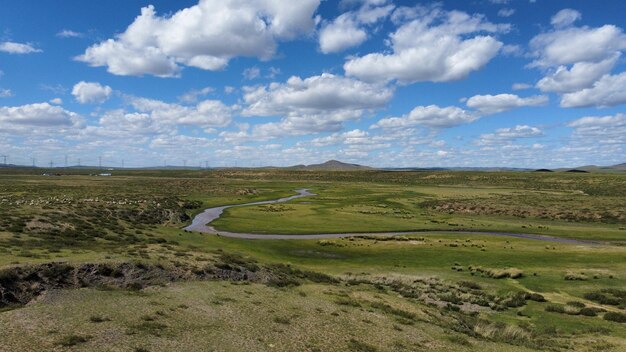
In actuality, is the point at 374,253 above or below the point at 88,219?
below

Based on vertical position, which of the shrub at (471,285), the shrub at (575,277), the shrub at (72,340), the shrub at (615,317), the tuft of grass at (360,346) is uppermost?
the shrub at (72,340)

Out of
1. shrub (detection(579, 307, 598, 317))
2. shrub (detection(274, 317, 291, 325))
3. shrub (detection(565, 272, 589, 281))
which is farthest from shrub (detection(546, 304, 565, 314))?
shrub (detection(274, 317, 291, 325))

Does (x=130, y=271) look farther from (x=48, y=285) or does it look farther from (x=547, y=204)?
(x=547, y=204)

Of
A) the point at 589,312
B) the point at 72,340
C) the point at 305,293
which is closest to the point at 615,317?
the point at 589,312

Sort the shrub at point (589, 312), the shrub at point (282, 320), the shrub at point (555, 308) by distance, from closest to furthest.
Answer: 1. the shrub at point (282, 320)
2. the shrub at point (589, 312)
3. the shrub at point (555, 308)

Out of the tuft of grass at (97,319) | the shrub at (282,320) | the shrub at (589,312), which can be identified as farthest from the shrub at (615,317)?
the tuft of grass at (97,319)

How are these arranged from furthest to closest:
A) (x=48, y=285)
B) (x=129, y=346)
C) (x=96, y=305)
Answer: (x=48, y=285) < (x=96, y=305) < (x=129, y=346)

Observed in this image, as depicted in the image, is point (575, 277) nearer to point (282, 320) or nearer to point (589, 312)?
point (589, 312)

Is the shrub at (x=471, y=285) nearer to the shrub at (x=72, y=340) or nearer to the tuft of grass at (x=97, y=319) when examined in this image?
the tuft of grass at (x=97, y=319)

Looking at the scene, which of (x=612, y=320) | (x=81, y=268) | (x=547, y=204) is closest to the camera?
(x=81, y=268)

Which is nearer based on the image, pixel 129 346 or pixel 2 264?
pixel 129 346

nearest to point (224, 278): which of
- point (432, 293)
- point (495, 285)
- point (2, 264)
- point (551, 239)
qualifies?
point (2, 264)
